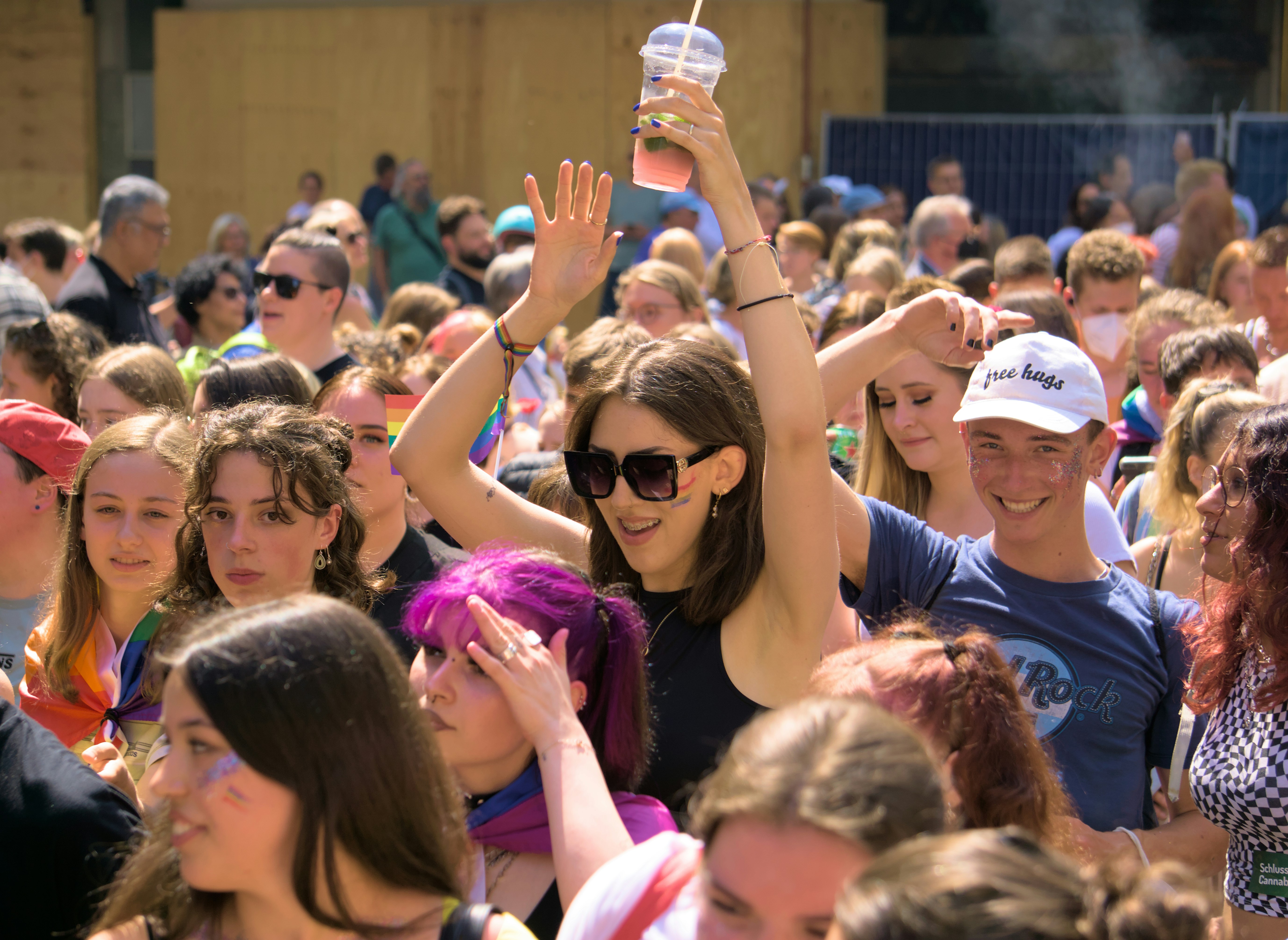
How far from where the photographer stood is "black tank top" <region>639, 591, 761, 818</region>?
2303 millimetres

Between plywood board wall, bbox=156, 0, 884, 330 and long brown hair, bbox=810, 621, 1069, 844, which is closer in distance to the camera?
long brown hair, bbox=810, 621, 1069, 844

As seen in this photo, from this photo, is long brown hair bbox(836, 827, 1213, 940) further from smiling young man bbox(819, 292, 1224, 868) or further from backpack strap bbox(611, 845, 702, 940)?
smiling young man bbox(819, 292, 1224, 868)

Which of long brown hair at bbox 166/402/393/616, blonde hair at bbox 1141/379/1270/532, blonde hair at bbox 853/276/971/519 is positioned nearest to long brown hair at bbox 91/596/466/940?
long brown hair at bbox 166/402/393/616

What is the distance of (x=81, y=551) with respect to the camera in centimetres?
306

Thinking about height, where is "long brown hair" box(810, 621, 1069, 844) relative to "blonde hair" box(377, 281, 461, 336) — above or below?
below

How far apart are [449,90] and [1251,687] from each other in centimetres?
1271

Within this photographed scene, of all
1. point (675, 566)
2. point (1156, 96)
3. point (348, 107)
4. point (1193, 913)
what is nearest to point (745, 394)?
point (675, 566)

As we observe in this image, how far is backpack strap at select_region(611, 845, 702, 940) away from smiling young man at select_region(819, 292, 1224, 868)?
1167mm

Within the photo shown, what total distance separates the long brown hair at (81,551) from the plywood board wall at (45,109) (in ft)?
42.1

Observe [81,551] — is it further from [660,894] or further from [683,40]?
[660,894]

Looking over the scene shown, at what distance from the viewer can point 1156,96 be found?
47.5ft

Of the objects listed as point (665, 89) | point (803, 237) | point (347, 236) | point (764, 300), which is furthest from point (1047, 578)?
point (803, 237)

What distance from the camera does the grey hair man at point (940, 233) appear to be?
305 inches

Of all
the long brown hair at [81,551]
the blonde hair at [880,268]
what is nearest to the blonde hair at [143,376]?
the long brown hair at [81,551]
